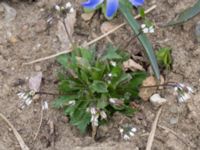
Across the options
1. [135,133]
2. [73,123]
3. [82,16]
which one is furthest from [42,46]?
[135,133]

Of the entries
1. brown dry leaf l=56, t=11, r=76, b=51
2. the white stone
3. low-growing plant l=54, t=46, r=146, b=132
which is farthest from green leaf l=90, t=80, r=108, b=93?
brown dry leaf l=56, t=11, r=76, b=51

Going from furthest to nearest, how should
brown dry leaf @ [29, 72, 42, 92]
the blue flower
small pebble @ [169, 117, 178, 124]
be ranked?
brown dry leaf @ [29, 72, 42, 92], small pebble @ [169, 117, 178, 124], the blue flower

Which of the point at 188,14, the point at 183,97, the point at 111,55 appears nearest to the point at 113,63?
the point at 111,55

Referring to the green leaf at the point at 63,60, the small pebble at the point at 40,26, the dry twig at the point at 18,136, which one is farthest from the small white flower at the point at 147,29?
the dry twig at the point at 18,136

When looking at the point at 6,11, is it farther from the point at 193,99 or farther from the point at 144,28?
the point at 193,99

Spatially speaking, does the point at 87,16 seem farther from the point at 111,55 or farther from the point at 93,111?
the point at 93,111

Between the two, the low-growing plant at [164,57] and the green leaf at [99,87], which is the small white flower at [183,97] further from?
the green leaf at [99,87]

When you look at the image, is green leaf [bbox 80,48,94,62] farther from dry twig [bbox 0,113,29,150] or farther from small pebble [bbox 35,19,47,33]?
dry twig [bbox 0,113,29,150]
